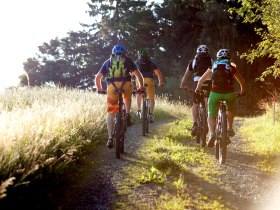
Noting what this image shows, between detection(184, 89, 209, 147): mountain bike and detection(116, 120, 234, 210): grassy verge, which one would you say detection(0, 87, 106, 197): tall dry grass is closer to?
detection(116, 120, 234, 210): grassy verge

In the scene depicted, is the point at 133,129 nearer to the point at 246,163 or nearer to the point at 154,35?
the point at 246,163

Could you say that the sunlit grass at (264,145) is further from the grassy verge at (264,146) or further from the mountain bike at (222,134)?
the mountain bike at (222,134)

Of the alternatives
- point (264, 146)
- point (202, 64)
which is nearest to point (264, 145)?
point (264, 146)

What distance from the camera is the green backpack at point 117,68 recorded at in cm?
749

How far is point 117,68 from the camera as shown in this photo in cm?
750

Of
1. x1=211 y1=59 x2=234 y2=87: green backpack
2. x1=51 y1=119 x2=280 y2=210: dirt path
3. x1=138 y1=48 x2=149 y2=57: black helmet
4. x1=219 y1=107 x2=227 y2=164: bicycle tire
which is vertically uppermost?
x1=138 y1=48 x2=149 y2=57: black helmet

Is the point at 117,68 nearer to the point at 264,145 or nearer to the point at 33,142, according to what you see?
the point at 33,142

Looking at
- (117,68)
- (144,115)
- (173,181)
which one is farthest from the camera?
(144,115)

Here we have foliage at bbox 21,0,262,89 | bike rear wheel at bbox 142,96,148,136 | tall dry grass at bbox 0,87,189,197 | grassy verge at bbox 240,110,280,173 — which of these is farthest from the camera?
foliage at bbox 21,0,262,89

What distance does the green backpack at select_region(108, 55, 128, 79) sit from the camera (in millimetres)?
7492

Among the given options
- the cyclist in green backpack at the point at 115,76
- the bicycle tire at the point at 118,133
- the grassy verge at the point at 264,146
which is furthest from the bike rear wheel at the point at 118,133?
the grassy verge at the point at 264,146

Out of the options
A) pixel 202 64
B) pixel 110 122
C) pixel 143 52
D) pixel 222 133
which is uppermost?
pixel 143 52

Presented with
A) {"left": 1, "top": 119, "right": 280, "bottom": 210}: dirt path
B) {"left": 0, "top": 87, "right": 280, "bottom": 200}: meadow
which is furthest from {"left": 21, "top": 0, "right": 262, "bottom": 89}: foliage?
{"left": 1, "top": 119, "right": 280, "bottom": 210}: dirt path

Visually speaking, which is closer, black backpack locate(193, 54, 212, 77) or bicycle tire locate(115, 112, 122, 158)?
bicycle tire locate(115, 112, 122, 158)
